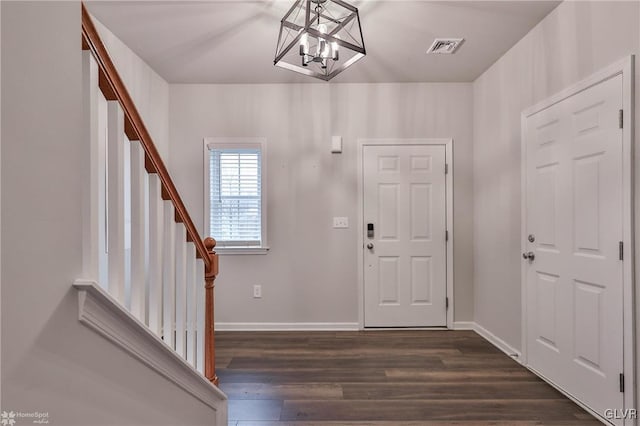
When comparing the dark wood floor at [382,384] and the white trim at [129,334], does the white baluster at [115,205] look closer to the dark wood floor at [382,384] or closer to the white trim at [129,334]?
the white trim at [129,334]

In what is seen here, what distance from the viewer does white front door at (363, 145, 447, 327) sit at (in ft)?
11.9

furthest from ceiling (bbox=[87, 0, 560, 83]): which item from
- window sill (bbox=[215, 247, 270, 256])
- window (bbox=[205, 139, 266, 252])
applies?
window sill (bbox=[215, 247, 270, 256])

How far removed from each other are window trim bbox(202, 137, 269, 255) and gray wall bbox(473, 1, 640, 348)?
2.28 meters

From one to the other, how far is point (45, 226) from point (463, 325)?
12.3 feet

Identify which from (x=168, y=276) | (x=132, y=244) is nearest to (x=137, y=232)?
(x=132, y=244)

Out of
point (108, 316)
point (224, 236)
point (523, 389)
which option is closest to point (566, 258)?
point (523, 389)

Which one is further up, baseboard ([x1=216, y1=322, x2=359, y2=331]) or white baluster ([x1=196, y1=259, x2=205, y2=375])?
white baluster ([x1=196, y1=259, x2=205, y2=375])

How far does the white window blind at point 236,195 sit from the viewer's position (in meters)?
3.62

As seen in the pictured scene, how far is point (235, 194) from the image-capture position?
11.9 feet

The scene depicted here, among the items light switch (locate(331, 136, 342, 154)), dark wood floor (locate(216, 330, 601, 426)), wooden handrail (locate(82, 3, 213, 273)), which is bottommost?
dark wood floor (locate(216, 330, 601, 426))

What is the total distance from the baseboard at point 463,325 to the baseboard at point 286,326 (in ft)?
3.47

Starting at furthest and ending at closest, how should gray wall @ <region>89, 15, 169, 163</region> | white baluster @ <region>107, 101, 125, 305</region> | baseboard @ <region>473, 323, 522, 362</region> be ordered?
baseboard @ <region>473, 323, 522, 362</region>
gray wall @ <region>89, 15, 169, 163</region>
white baluster @ <region>107, 101, 125, 305</region>

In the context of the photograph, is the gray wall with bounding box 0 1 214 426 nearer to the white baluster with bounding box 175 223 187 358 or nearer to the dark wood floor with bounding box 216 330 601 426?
the white baluster with bounding box 175 223 187 358

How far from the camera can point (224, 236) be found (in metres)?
3.62
